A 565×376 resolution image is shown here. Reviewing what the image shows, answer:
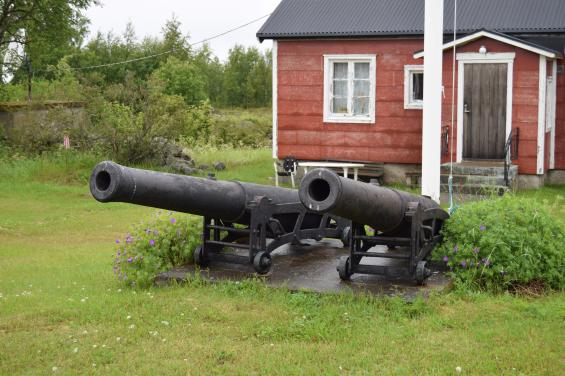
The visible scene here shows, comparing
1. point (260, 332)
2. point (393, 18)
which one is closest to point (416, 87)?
point (393, 18)

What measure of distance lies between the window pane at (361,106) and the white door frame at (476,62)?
2.20 meters

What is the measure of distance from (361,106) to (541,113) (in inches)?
159

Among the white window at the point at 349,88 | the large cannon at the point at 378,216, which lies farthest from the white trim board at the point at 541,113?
the large cannon at the point at 378,216

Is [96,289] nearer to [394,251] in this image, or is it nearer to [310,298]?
[310,298]

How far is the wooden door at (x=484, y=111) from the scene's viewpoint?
60.1ft

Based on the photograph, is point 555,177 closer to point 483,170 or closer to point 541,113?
point 541,113

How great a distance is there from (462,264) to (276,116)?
1304 centimetres

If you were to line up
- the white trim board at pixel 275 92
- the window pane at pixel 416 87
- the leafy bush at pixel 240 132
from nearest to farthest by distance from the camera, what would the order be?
the window pane at pixel 416 87 → the white trim board at pixel 275 92 → the leafy bush at pixel 240 132

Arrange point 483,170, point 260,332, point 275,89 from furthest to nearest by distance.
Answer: point 275,89 → point 483,170 → point 260,332

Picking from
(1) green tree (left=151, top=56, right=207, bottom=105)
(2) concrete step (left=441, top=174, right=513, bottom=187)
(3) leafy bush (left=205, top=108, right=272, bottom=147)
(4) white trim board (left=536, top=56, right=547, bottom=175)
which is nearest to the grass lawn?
(2) concrete step (left=441, top=174, right=513, bottom=187)

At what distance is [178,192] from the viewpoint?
7.36 m

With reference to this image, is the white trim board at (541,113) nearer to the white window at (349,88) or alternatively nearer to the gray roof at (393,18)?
the gray roof at (393,18)

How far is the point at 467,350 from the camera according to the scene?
6266 millimetres

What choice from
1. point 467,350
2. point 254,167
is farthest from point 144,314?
point 254,167
